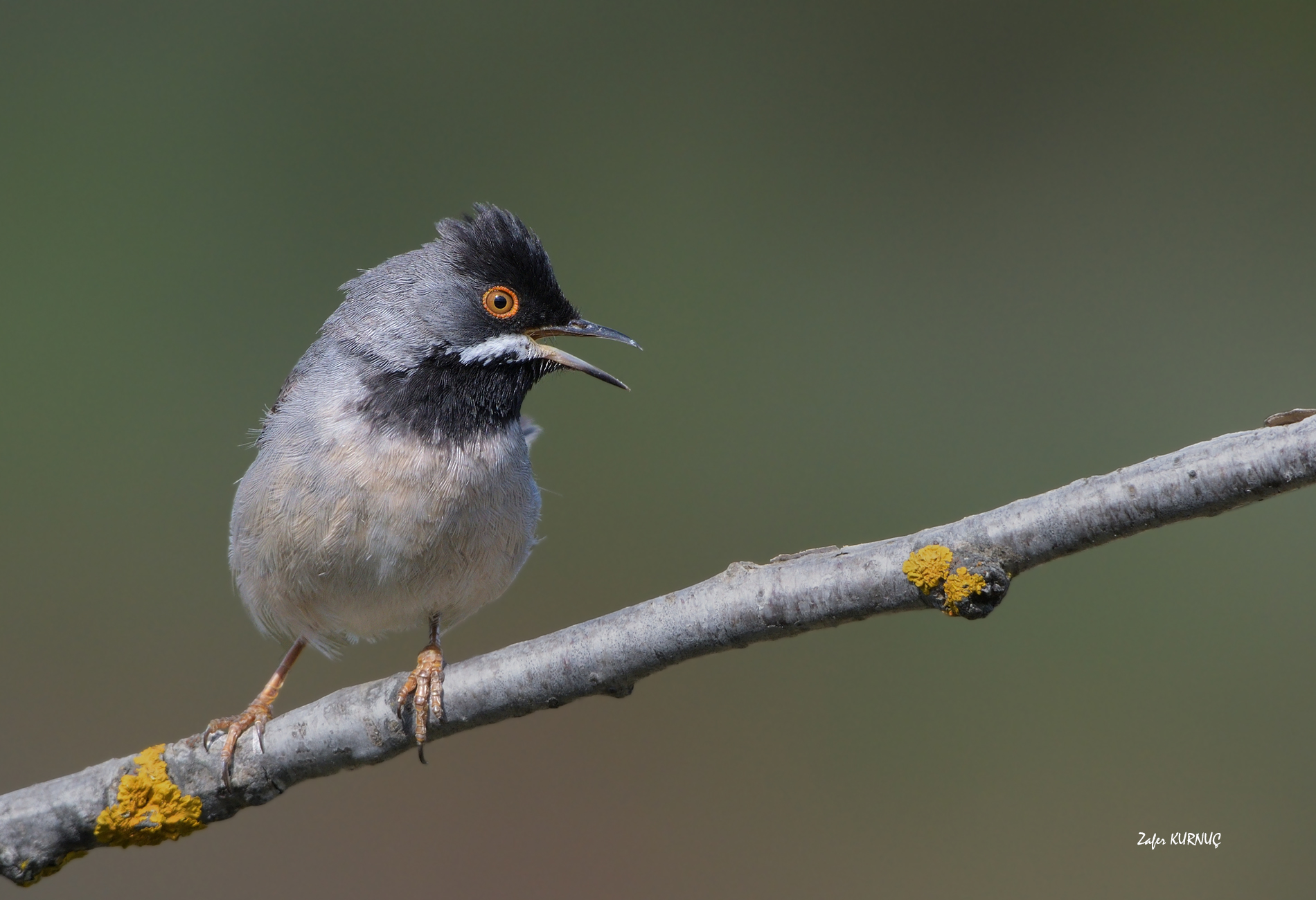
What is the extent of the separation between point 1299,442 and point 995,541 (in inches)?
23.4

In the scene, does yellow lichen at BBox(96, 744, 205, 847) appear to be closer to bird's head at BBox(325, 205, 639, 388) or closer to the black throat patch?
the black throat patch

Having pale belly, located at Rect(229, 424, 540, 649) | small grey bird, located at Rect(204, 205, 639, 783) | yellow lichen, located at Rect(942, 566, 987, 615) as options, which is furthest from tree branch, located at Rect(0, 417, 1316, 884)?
pale belly, located at Rect(229, 424, 540, 649)

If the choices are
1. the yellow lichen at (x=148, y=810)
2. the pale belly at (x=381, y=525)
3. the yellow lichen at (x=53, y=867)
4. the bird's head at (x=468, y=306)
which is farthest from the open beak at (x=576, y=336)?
the yellow lichen at (x=53, y=867)

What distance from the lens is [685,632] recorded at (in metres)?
2.30

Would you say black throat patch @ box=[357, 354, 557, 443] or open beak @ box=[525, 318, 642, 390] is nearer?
black throat patch @ box=[357, 354, 557, 443]

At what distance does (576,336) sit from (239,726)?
1.68 m

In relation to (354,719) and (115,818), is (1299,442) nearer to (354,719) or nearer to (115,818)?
(354,719)

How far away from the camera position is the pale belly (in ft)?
10.1

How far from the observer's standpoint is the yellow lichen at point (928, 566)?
2076mm

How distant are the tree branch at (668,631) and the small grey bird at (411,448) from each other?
0.21m

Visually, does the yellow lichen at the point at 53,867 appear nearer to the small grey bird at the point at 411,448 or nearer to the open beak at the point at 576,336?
the small grey bird at the point at 411,448

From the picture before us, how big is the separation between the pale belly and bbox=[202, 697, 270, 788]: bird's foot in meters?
0.46

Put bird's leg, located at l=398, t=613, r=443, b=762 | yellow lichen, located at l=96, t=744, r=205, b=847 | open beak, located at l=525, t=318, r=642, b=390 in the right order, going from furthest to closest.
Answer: open beak, located at l=525, t=318, r=642, b=390 < yellow lichen, located at l=96, t=744, r=205, b=847 < bird's leg, located at l=398, t=613, r=443, b=762

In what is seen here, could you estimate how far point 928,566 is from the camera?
2.09 m
